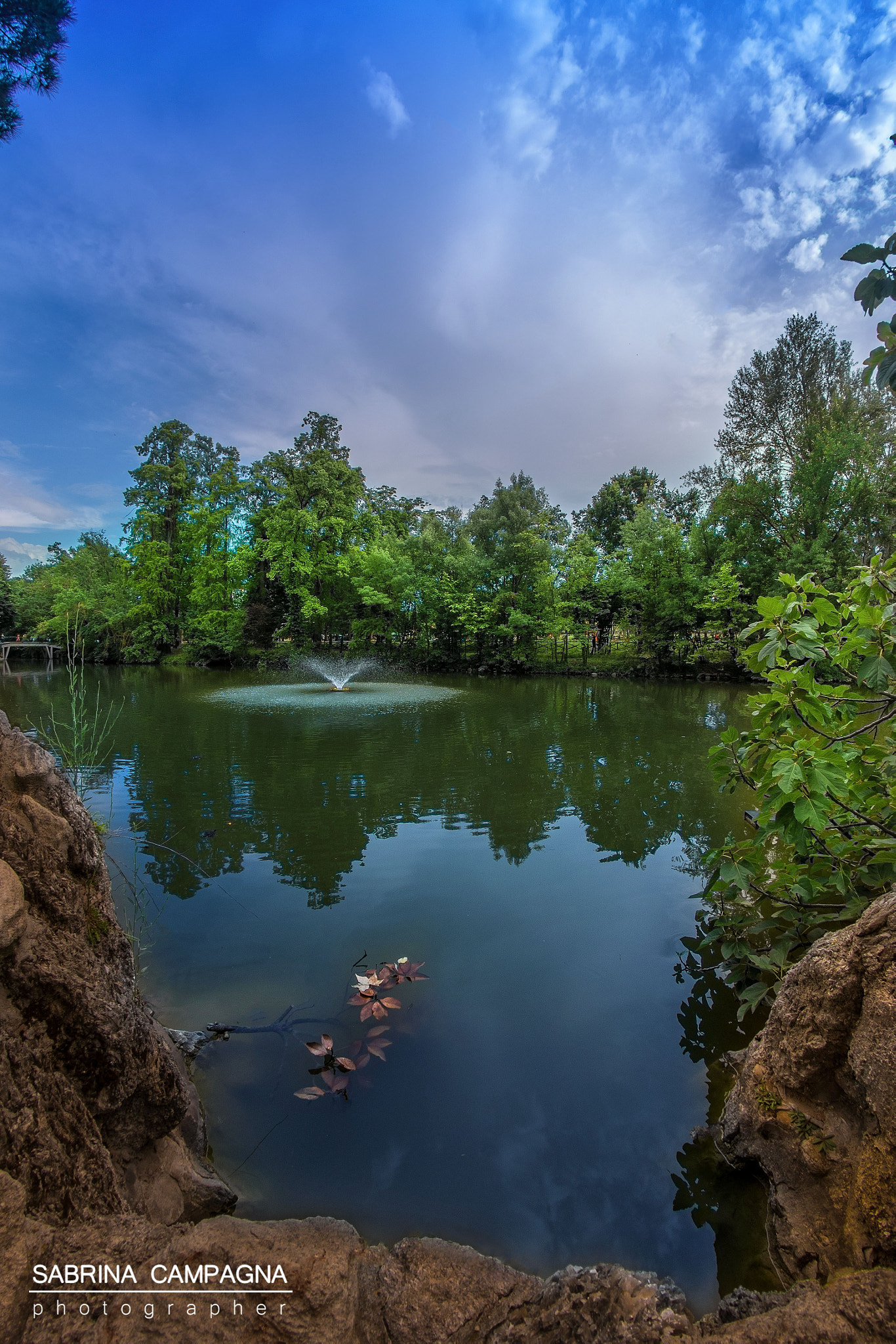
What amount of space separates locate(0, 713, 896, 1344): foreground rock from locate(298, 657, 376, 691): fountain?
18.8m

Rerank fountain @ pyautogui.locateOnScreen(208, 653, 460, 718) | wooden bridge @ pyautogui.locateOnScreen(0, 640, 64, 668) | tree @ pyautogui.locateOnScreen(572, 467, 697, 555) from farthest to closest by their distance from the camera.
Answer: tree @ pyautogui.locateOnScreen(572, 467, 697, 555)
wooden bridge @ pyautogui.locateOnScreen(0, 640, 64, 668)
fountain @ pyautogui.locateOnScreen(208, 653, 460, 718)

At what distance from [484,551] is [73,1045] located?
30396 mm

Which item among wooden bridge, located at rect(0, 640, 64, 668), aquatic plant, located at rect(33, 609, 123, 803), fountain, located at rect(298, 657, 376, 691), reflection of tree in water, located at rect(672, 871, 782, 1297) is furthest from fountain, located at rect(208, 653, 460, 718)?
wooden bridge, located at rect(0, 640, 64, 668)

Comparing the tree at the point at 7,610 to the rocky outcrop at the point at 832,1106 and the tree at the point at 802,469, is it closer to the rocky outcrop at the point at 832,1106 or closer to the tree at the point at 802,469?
the tree at the point at 802,469

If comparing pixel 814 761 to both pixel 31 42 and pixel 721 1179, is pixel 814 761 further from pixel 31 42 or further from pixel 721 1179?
pixel 31 42

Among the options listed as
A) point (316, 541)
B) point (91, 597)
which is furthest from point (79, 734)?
point (91, 597)

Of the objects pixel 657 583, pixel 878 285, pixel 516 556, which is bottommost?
pixel 878 285

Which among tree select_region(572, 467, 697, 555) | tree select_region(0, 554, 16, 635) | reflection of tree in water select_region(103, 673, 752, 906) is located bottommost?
reflection of tree in water select_region(103, 673, 752, 906)

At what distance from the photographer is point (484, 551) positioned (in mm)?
31094

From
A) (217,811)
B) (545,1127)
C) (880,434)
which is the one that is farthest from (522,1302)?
(880,434)

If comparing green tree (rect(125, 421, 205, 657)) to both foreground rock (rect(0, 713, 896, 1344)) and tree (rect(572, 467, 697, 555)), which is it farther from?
foreground rock (rect(0, 713, 896, 1344))

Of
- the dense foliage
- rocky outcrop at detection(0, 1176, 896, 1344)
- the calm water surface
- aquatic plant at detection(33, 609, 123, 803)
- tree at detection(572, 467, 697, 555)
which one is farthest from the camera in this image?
tree at detection(572, 467, 697, 555)

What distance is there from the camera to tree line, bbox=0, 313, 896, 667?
81.8ft

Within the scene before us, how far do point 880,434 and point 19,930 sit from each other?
1286 inches
